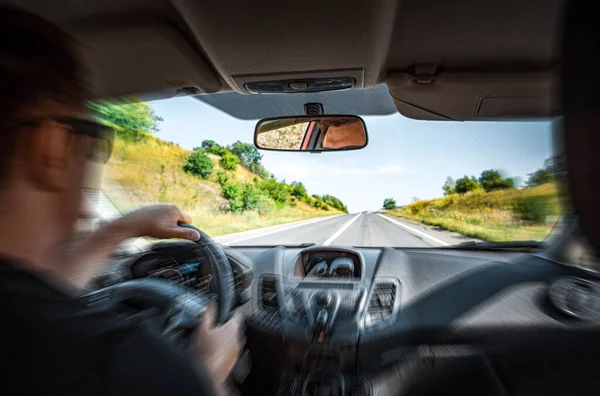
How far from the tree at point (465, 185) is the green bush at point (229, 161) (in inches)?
129

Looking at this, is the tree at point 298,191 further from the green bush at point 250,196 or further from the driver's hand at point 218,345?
the driver's hand at point 218,345

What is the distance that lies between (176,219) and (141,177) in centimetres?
60

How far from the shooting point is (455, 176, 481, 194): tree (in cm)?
346

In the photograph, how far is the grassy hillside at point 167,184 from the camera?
199 centimetres

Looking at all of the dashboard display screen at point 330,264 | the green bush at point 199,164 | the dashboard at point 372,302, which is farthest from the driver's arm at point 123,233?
the green bush at point 199,164

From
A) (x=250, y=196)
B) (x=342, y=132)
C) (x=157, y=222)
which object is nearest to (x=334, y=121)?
(x=342, y=132)

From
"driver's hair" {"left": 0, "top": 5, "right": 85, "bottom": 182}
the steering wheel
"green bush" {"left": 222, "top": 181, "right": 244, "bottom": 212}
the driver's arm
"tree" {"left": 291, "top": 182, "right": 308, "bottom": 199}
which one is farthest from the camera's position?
"tree" {"left": 291, "top": 182, "right": 308, "bottom": 199}

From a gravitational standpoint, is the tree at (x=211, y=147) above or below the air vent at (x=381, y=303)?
above

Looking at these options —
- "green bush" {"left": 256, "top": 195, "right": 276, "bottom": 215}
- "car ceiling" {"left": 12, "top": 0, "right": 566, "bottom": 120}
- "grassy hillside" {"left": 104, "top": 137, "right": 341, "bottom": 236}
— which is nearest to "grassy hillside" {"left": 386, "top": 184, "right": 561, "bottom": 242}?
"car ceiling" {"left": 12, "top": 0, "right": 566, "bottom": 120}

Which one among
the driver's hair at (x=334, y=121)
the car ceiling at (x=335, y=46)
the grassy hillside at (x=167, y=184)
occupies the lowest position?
the grassy hillside at (x=167, y=184)

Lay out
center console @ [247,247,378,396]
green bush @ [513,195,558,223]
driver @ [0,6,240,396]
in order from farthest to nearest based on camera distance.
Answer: center console @ [247,247,378,396] < green bush @ [513,195,558,223] < driver @ [0,6,240,396]

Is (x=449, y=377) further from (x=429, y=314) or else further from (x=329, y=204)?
(x=329, y=204)

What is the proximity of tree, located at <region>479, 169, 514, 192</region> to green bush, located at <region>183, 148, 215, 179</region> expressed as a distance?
2.83 metres

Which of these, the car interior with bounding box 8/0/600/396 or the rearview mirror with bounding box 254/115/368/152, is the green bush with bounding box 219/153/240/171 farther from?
the car interior with bounding box 8/0/600/396
